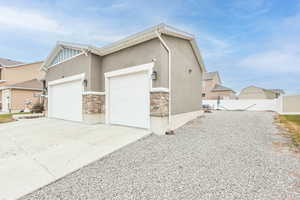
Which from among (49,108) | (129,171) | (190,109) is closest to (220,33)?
(190,109)

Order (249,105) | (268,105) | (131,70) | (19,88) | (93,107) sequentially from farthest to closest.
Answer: (19,88) < (249,105) < (268,105) < (93,107) < (131,70)

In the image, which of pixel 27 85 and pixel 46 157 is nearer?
pixel 46 157

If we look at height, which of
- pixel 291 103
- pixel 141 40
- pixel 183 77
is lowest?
pixel 291 103

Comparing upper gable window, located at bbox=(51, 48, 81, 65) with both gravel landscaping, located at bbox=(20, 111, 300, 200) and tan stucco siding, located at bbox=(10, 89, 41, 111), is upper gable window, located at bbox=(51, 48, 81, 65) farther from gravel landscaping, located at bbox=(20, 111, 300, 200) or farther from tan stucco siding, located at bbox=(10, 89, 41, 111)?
tan stucco siding, located at bbox=(10, 89, 41, 111)

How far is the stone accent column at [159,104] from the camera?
582cm

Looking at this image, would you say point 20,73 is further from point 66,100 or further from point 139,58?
point 139,58

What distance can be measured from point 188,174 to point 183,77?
538cm

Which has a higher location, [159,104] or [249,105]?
[159,104]

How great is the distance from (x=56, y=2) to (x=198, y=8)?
28.2ft

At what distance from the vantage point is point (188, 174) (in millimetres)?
3021

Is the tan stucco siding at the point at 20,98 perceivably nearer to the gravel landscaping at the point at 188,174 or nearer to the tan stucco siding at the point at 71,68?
the tan stucco siding at the point at 71,68

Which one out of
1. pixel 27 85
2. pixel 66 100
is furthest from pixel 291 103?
pixel 27 85

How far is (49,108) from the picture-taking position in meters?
11.7

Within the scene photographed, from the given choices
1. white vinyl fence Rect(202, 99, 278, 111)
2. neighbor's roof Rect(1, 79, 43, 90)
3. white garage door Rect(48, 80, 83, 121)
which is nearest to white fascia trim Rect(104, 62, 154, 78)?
white garage door Rect(48, 80, 83, 121)
